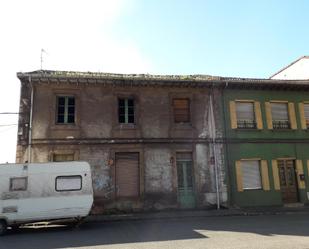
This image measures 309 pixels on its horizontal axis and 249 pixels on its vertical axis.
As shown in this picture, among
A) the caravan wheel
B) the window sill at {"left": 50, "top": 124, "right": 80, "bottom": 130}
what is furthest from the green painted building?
the caravan wheel

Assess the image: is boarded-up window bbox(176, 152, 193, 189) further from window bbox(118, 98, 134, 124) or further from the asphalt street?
window bbox(118, 98, 134, 124)

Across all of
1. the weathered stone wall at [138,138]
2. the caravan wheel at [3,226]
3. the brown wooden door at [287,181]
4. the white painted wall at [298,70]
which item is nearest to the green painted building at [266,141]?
the brown wooden door at [287,181]

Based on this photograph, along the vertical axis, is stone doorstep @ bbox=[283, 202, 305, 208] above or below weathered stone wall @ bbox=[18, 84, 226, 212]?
below

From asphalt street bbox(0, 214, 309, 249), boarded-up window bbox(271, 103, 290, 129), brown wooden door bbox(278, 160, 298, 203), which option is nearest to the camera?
asphalt street bbox(0, 214, 309, 249)

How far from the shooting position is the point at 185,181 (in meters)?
14.3

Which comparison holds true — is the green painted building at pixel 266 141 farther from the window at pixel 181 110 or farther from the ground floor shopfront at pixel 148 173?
the window at pixel 181 110

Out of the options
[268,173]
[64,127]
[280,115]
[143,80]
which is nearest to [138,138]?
[143,80]

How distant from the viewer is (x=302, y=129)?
1600 centimetres

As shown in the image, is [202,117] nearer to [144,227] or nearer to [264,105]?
[264,105]

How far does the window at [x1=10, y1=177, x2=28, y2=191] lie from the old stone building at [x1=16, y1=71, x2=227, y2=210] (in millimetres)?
3271

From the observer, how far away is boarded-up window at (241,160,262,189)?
14.8 metres

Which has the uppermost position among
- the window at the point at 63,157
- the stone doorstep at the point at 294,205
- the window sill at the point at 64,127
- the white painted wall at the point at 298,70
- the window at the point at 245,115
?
the white painted wall at the point at 298,70

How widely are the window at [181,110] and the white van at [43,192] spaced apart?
6.27m

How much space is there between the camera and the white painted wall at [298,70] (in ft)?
64.0
